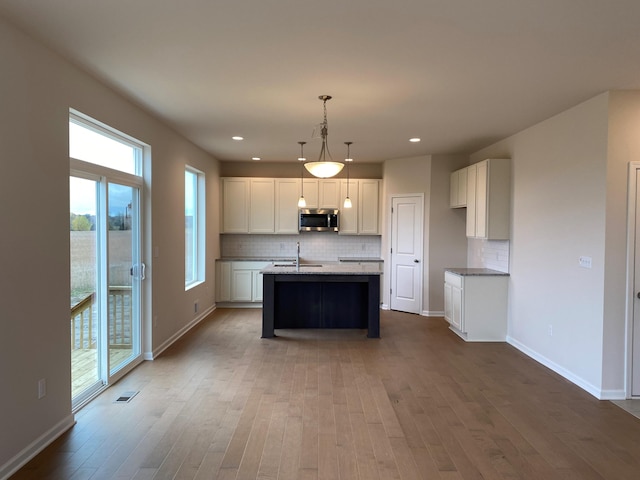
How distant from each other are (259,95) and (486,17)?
7.01 ft

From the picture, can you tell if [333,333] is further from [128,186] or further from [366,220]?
[128,186]

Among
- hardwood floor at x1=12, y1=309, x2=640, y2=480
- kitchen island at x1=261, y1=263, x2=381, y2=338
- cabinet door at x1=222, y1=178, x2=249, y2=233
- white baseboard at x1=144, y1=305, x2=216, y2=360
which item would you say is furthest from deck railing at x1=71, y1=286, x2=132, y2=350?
cabinet door at x1=222, y1=178, x2=249, y2=233

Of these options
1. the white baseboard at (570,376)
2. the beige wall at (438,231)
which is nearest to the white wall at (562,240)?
the white baseboard at (570,376)

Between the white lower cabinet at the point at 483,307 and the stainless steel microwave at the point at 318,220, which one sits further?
the stainless steel microwave at the point at 318,220

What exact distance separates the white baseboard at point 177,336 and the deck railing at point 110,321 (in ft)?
1.06

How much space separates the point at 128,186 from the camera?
4.27 m

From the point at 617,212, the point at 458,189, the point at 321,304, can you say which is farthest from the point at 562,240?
the point at 321,304

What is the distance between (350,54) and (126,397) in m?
3.39

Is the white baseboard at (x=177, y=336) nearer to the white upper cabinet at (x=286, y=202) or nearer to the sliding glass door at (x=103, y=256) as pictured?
the sliding glass door at (x=103, y=256)

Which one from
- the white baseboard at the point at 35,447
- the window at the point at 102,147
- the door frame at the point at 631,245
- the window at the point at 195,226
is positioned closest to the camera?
the white baseboard at the point at 35,447

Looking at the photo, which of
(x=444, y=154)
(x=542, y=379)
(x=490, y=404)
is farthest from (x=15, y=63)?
(x=444, y=154)

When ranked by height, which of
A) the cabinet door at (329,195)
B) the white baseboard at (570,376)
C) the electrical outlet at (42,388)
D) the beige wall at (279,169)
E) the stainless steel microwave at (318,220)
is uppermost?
the beige wall at (279,169)

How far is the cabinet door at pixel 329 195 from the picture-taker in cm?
784

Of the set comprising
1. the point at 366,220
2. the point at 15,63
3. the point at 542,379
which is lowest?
the point at 542,379
